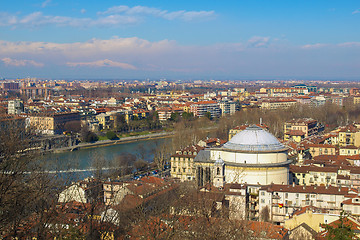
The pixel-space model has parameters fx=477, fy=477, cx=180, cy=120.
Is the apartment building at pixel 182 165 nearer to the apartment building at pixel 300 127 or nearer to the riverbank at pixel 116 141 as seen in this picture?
the riverbank at pixel 116 141

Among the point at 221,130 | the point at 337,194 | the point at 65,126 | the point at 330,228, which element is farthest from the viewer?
the point at 65,126

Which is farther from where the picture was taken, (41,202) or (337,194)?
(337,194)

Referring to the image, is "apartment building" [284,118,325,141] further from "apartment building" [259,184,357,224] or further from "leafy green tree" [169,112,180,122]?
"apartment building" [259,184,357,224]

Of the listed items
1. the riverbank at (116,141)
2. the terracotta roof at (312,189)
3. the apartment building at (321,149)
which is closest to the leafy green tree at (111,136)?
the riverbank at (116,141)

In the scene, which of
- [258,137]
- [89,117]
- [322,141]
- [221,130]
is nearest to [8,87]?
[89,117]

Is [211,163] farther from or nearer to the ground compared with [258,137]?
nearer to the ground

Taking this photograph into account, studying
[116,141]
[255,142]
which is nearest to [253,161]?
[255,142]

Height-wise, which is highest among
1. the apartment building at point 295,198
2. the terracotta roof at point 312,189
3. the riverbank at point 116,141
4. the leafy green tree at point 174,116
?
the terracotta roof at point 312,189

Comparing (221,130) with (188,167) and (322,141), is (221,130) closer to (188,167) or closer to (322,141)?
(322,141)

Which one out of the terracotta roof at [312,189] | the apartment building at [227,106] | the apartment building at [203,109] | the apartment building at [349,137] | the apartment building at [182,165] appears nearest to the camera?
the terracotta roof at [312,189]
